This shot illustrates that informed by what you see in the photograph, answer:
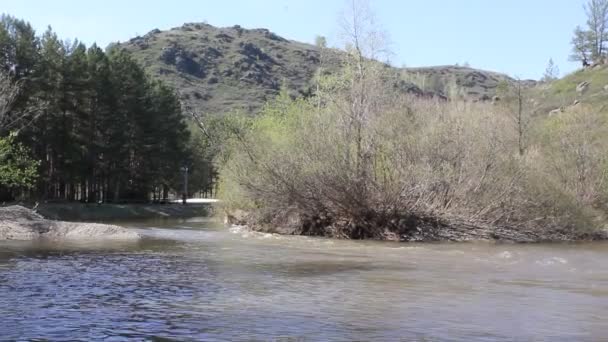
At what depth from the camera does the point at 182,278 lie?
1886 centimetres

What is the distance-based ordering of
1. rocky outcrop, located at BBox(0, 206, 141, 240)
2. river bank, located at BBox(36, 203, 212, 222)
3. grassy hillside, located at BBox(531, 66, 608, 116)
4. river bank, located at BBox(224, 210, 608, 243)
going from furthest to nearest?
grassy hillside, located at BBox(531, 66, 608, 116) < river bank, located at BBox(36, 203, 212, 222) < river bank, located at BBox(224, 210, 608, 243) < rocky outcrop, located at BBox(0, 206, 141, 240)

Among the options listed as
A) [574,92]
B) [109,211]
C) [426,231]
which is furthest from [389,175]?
[574,92]

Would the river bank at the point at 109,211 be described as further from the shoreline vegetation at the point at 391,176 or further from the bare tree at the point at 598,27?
the bare tree at the point at 598,27

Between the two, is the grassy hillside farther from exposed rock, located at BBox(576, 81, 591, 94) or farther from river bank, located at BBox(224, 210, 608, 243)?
river bank, located at BBox(224, 210, 608, 243)

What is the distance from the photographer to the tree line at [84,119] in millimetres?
58344

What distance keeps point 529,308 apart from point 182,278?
9516 mm

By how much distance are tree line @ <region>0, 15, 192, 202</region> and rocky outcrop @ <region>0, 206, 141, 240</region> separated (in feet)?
55.5

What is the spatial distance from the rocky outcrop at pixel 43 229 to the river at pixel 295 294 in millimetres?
3561

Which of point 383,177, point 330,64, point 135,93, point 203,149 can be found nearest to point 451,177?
point 383,177

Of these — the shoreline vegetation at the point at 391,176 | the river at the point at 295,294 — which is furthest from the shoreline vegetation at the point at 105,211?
the river at the point at 295,294

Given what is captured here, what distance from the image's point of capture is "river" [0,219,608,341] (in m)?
12.0

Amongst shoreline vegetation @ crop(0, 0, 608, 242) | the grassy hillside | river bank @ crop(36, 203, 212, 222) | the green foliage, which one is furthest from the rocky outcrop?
the grassy hillside

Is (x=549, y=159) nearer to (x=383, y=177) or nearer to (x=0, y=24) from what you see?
(x=383, y=177)

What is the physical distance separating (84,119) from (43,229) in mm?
35014
